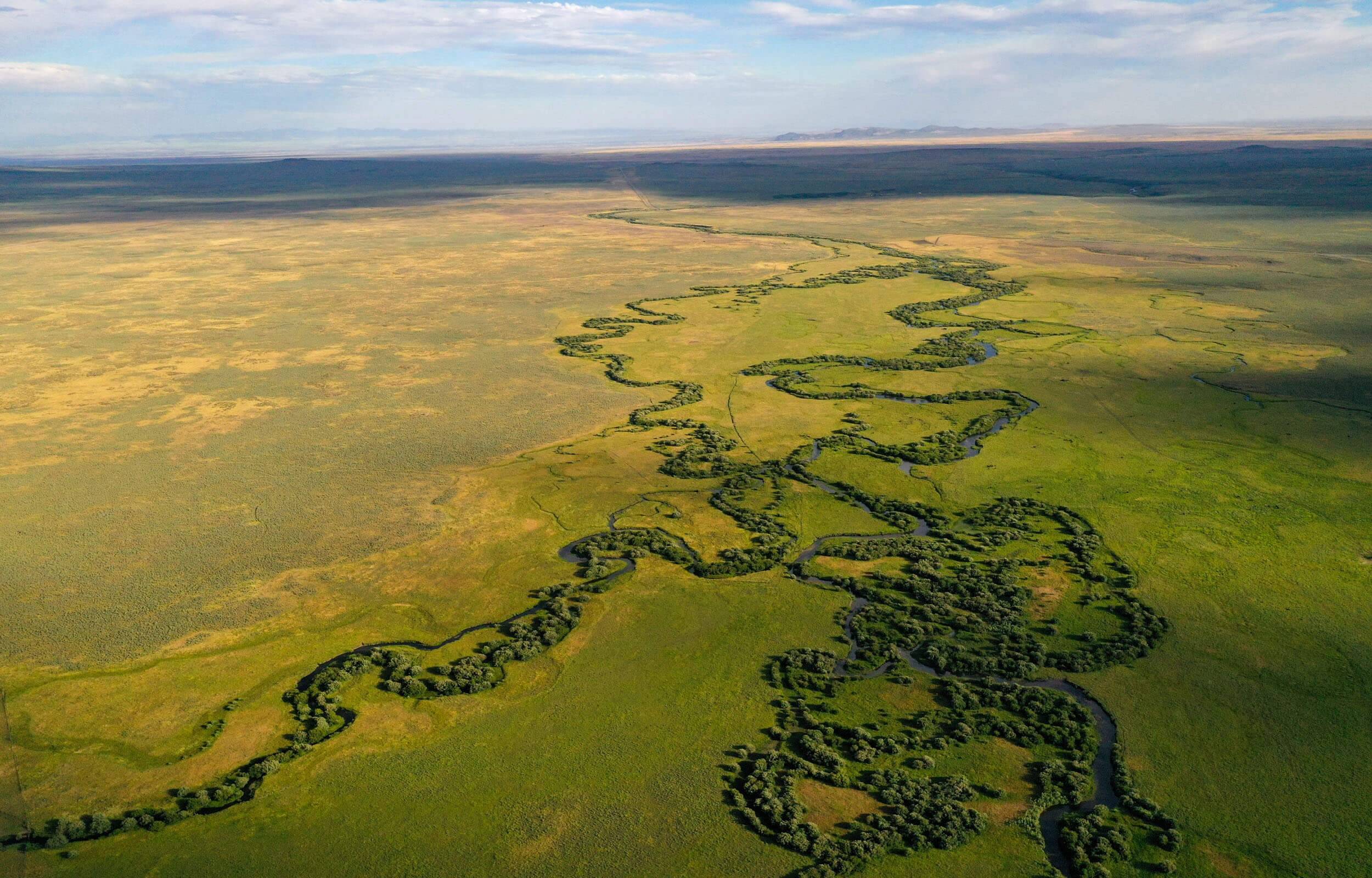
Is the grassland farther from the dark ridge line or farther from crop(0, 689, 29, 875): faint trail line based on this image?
the dark ridge line

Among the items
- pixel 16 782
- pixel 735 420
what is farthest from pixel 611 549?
pixel 16 782

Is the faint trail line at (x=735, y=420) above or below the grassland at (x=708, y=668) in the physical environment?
above

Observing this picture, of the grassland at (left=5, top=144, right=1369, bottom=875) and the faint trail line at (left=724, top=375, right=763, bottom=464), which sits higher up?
the faint trail line at (left=724, top=375, right=763, bottom=464)

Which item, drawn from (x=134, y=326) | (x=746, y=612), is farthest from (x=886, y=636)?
(x=134, y=326)

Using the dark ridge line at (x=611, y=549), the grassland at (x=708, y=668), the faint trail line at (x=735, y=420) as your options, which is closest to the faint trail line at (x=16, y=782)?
the grassland at (x=708, y=668)

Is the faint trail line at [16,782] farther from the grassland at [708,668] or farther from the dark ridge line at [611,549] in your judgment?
the dark ridge line at [611,549]

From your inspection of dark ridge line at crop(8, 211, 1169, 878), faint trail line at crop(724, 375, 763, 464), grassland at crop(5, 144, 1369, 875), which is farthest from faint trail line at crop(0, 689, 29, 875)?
faint trail line at crop(724, 375, 763, 464)

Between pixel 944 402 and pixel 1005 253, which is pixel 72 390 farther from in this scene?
pixel 1005 253

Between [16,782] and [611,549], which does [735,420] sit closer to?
[611,549]
